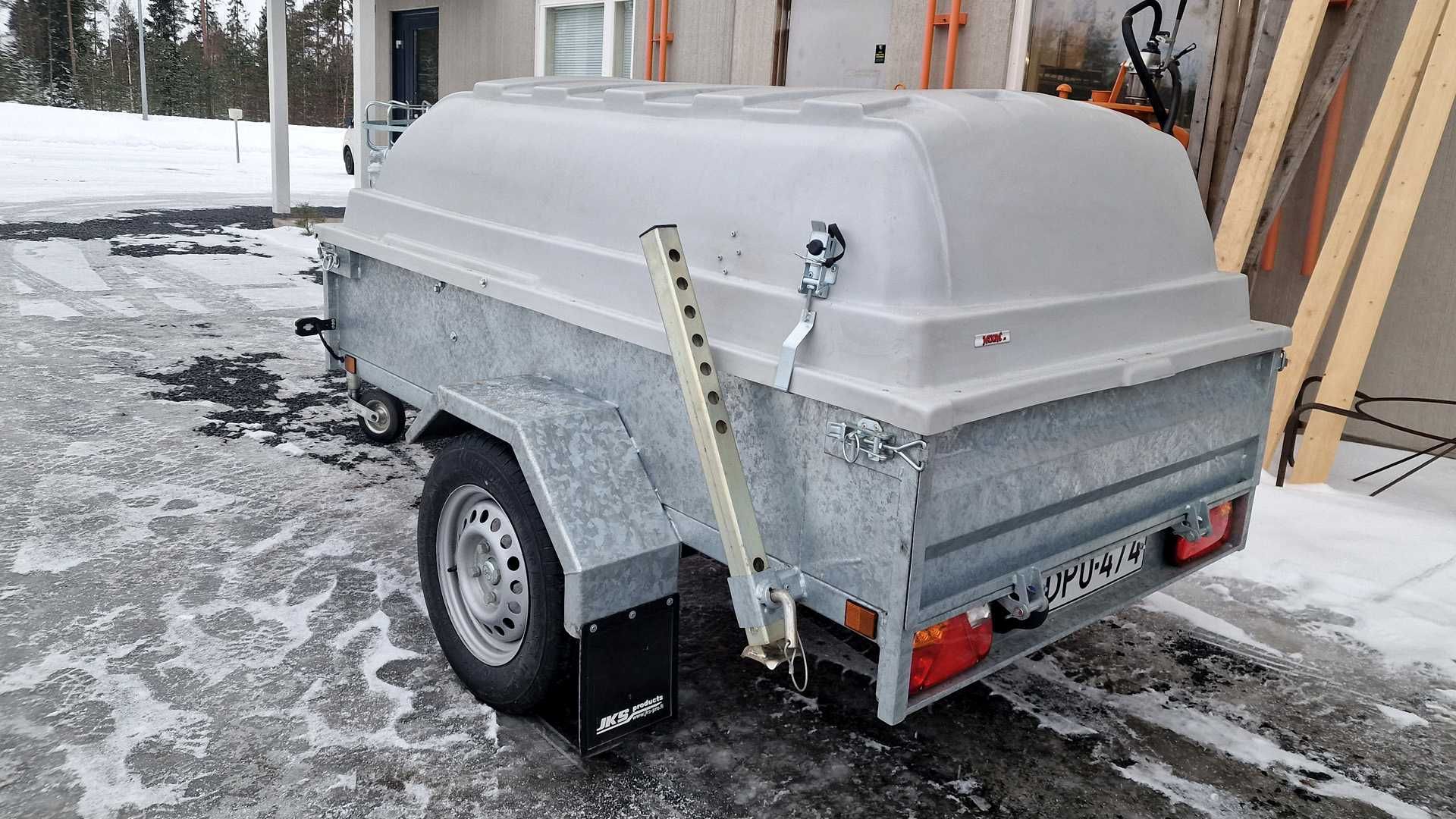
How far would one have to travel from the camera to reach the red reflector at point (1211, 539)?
3.21m

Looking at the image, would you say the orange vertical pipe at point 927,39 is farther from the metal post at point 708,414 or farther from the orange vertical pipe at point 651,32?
the metal post at point 708,414

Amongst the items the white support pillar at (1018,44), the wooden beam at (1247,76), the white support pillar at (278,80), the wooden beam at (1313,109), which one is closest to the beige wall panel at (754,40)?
the white support pillar at (1018,44)

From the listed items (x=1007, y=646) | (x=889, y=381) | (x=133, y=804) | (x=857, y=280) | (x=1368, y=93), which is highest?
(x=1368, y=93)

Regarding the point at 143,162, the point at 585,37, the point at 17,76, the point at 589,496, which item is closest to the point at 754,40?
the point at 585,37

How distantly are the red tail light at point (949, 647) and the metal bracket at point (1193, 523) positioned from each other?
874 mm

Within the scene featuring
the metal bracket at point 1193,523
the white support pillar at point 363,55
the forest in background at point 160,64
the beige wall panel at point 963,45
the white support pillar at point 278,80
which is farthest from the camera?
the forest in background at point 160,64

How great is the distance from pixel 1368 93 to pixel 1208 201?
37.1 inches

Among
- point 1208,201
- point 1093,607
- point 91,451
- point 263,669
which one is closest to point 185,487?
point 91,451

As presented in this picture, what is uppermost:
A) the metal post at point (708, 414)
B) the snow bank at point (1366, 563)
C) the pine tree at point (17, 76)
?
the pine tree at point (17, 76)

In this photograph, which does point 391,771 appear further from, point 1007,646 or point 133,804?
point 1007,646

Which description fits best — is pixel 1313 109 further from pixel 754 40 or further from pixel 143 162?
pixel 143 162

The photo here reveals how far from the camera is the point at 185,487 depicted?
4.72 meters

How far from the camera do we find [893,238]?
244cm

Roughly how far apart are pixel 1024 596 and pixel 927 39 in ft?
17.5
